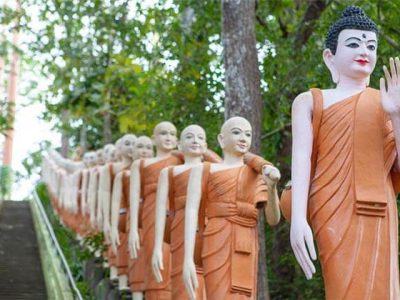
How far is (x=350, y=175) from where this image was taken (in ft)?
23.0

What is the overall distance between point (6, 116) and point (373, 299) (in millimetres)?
9452

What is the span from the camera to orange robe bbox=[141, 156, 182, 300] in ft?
39.3

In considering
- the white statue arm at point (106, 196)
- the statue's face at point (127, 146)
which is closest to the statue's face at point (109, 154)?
the white statue arm at point (106, 196)

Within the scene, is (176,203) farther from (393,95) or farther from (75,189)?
(75,189)

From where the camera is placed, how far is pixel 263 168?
370 inches

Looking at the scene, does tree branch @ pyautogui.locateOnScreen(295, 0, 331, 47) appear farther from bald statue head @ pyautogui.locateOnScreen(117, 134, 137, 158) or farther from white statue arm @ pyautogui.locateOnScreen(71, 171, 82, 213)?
white statue arm @ pyautogui.locateOnScreen(71, 171, 82, 213)

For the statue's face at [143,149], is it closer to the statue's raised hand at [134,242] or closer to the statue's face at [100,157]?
the statue's raised hand at [134,242]

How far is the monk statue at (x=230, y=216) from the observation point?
9.48 m

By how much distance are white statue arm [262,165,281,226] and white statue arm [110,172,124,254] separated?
4424 millimetres

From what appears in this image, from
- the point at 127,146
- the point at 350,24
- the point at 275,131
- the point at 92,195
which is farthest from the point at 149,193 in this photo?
the point at 350,24

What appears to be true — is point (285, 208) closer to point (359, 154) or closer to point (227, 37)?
point (359, 154)

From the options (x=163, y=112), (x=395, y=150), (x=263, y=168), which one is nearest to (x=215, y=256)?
(x=263, y=168)

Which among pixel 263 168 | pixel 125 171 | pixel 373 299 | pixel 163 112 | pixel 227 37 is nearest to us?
pixel 373 299

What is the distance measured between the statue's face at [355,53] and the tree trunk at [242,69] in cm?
506
